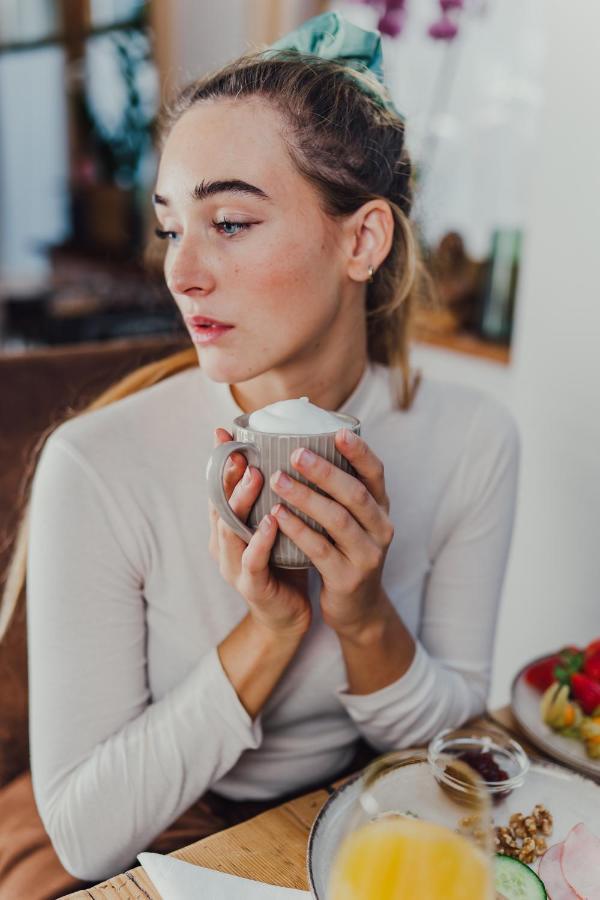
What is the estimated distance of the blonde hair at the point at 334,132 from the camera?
0.89 m

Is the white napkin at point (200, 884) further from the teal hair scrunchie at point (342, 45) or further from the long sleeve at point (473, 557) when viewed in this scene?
the teal hair scrunchie at point (342, 45)

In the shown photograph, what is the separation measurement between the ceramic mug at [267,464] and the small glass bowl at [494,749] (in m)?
0.24

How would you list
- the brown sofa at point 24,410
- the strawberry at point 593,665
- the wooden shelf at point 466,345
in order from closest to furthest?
the strawberry at point 593,665 → the brown sofa at point 24,410 → the wooden shelf at point 466,345

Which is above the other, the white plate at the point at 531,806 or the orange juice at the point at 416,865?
the orange juice at the point at 416,865

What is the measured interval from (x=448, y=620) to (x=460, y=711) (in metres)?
0.14

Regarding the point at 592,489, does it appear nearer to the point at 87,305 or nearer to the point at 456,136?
the point at 456,136

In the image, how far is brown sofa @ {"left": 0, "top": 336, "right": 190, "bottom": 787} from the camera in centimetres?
116

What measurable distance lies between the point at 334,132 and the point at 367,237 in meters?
0.12

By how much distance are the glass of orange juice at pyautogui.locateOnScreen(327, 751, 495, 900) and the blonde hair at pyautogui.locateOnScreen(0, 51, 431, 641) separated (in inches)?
24.4

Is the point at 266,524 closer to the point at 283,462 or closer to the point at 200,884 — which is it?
the point at 283,462

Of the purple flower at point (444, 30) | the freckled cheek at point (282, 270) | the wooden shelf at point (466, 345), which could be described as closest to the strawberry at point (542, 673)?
the freckled cheek at point (282, 270)

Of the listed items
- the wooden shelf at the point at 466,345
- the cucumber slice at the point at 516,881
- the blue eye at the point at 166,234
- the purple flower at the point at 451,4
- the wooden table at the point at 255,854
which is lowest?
the wooden table at the point at 255,854

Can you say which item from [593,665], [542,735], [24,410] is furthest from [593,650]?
[24,410]

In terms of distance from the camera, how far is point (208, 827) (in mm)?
1008
